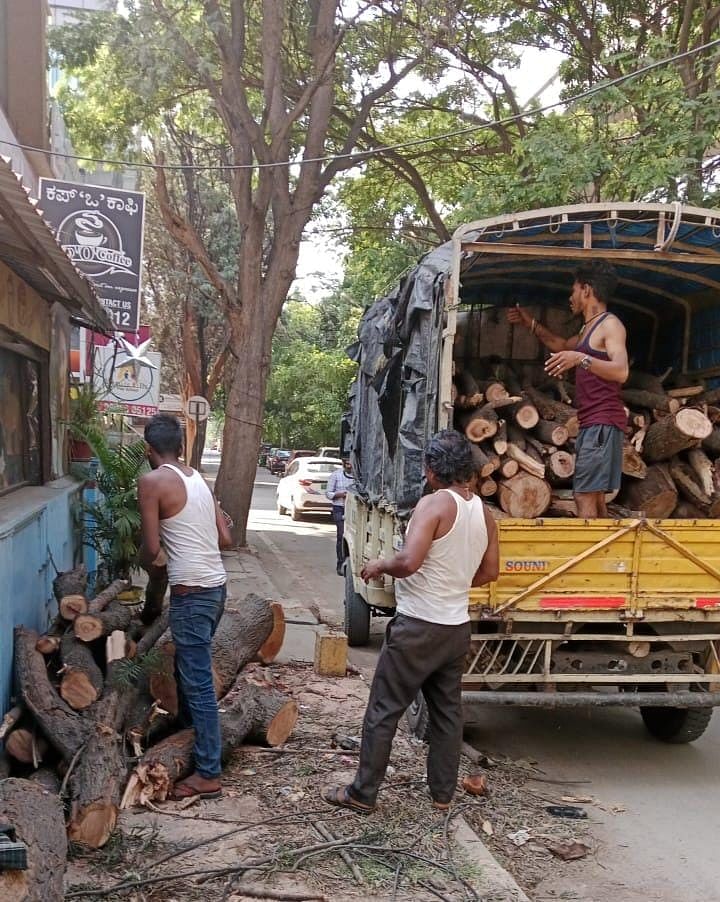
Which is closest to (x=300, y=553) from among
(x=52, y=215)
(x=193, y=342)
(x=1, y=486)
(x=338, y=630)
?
(x=338, y=630)

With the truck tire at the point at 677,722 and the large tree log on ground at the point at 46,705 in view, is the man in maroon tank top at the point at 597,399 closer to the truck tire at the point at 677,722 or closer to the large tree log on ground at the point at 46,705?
the truck tire at the point at 677,722

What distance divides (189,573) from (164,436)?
2.31 ft

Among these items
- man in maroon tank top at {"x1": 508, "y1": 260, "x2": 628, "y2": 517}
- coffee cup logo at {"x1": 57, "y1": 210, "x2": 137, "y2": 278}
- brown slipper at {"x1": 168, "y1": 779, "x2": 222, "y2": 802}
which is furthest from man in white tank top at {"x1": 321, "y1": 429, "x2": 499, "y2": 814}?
coffee cup logo at {"x1": 57, "y1": 210, "x2": 137, "y2": 278}

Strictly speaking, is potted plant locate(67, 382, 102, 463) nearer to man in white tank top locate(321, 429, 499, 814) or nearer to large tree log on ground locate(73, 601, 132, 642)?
large tree log on ground locate(73, 601, 132, 642)

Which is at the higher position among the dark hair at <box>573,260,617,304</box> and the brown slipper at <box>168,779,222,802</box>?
the dark hair at <box>573,260,617,304</box>

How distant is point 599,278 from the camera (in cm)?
579

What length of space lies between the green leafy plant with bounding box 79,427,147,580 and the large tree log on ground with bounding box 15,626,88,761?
3.01m

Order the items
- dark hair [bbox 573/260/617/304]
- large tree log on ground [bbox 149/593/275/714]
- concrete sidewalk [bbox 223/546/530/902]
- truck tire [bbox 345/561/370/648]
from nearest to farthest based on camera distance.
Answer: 1. concrete sidewalk [bbox 223/546/530/902]
2. large tree log on ground [bbox 149/593/275/714]
3. dark hair [bbox 573/260/617/304]
4. truck tire [bbox 345/561/370/648]

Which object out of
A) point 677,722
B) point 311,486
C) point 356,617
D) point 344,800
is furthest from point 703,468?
point 311,486

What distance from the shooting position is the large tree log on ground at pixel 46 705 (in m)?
4.25

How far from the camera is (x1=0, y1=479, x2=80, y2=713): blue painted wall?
4.66 m

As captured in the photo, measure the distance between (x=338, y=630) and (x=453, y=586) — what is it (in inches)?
189

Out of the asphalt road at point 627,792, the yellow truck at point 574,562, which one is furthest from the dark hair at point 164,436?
the asphalt road at point 627,792

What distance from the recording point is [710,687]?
17.6 ft
